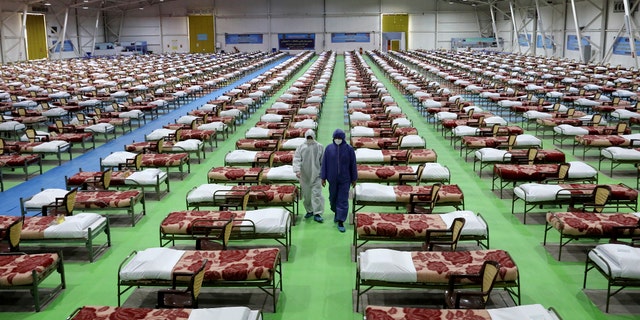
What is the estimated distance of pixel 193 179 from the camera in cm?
1398

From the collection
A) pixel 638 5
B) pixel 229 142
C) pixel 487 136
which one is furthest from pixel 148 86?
pixel 638 5

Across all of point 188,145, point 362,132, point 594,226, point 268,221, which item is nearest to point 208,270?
point 268,221

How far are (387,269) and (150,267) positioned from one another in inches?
120

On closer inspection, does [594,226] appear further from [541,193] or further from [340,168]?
[340,168]

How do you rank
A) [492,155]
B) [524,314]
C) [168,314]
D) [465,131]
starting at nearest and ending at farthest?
[524,314]
[168,314]
[492,155]
[465,131]

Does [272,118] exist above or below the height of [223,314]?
above

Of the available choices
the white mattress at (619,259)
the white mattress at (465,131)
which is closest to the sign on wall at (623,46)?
the white mattress at (465,131)

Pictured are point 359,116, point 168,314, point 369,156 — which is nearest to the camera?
point 168,314

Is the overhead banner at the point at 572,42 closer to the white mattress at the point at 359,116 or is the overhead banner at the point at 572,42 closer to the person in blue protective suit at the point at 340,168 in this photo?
the white mattress at the point at 359,116

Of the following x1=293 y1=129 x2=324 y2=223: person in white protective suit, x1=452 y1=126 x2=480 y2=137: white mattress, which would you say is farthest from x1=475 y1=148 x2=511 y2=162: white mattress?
x1=293 y1=129 x2=324 y2=223: person in white protective suit

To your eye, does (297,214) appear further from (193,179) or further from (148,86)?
(148,86)

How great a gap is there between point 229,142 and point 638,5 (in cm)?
3229

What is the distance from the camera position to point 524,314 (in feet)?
19.4

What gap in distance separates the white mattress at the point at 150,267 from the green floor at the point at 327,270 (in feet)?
2.71
